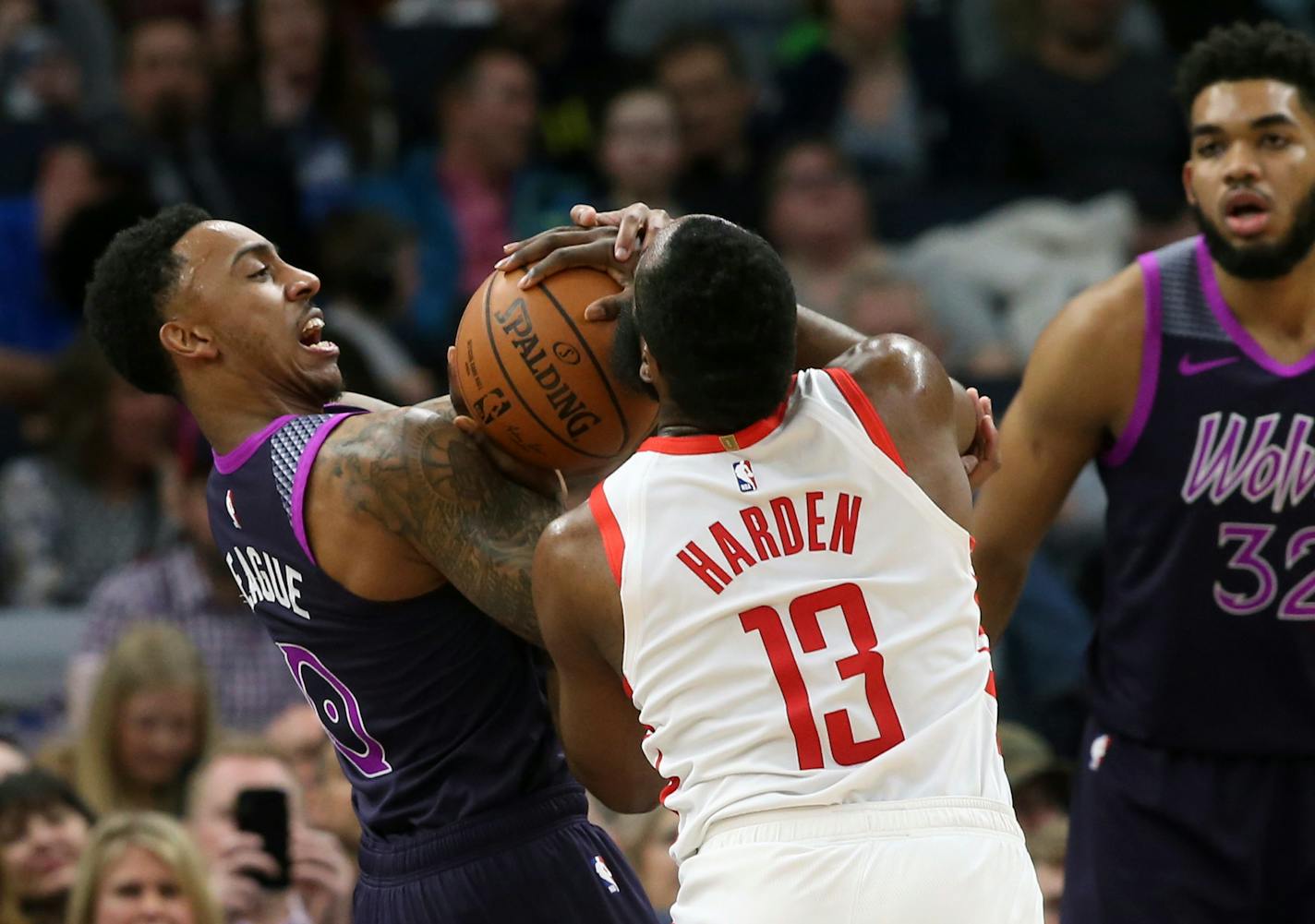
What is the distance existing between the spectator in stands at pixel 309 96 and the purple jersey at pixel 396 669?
522 cm

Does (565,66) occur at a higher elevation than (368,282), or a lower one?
higher

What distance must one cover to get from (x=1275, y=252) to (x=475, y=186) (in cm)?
494

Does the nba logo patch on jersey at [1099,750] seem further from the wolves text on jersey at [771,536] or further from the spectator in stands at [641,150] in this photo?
the spectator in stands at [641,150]

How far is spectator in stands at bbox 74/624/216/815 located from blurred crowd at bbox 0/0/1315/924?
10 millimetres

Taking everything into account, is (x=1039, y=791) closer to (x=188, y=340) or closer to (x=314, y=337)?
(x=314, y=337)

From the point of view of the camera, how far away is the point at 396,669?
382cm

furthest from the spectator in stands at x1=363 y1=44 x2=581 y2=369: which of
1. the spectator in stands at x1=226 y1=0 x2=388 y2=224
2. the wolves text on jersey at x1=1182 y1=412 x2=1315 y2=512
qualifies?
the wolves text on jersey at x1=1182 y1=412 x2=1315 y2=512

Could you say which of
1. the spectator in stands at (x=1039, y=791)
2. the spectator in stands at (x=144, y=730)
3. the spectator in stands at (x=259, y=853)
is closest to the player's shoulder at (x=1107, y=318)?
the spectator in stands at (x=1039, y=791)

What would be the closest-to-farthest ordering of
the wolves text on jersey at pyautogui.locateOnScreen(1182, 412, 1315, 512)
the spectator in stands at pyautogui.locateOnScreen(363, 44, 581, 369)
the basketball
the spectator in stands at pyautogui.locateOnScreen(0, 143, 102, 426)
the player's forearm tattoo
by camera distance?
the player's forearm tattoo, the basketball, the wolves text on jersey at pyautogui.locateOnScreen(1182, 412, 1315, 512), the spectator in stands at pyautogui.locateOnScreen(0, 143, 102, 426), the spectator in stands at pyautogui.locateOnScreen(363, 44, 581, 369)

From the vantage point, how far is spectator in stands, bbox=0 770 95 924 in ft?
18.2

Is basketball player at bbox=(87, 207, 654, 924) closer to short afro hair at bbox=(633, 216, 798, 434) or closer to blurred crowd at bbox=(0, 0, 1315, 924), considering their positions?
short afro hair at bbox=(633, 216, 798, 434)

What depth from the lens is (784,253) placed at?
8602 millimetres

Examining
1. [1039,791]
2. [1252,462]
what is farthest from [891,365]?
[1039,791]

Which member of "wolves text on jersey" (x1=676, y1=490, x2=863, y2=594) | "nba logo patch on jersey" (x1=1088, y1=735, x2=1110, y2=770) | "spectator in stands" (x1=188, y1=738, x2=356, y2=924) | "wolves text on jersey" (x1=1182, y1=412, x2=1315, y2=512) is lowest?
"spectator in stands" (x1=188, y1=738, x2=356, y2=924)
